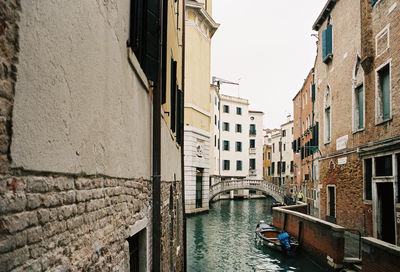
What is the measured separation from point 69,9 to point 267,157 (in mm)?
54013

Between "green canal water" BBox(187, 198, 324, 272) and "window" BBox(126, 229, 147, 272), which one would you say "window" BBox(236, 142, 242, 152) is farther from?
"window" BBox(126, 229, 147, 272)

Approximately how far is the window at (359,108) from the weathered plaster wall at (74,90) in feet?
32.1

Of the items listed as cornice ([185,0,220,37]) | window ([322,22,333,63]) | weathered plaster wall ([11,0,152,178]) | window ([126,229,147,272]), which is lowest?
window ([126,229,147,272])

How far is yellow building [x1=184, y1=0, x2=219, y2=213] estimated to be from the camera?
66.8 feet

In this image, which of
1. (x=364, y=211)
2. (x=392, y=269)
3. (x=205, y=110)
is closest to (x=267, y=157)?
(x=205, y=110)

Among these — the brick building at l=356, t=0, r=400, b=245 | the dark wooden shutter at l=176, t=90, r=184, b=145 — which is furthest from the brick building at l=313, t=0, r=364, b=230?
the dark wooden shutter at l=176, t=90, r=184, b=145

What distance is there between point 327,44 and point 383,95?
5.06 metres

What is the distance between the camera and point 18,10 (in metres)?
1.54

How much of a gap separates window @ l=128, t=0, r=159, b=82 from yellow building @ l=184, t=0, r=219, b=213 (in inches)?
600

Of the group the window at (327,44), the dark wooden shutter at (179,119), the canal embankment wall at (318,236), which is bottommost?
the canal embankment wall at (318,236)

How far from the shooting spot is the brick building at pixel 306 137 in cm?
2552

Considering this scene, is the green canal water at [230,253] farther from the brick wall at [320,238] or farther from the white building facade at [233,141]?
the white building facade at [233,141]

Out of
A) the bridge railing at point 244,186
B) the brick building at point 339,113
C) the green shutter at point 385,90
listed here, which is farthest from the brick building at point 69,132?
the bridge railing at point 244,186

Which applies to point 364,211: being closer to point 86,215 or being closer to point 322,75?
point 322,75
